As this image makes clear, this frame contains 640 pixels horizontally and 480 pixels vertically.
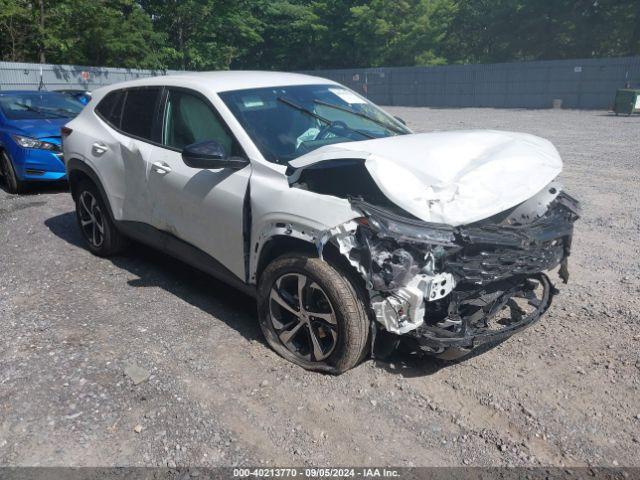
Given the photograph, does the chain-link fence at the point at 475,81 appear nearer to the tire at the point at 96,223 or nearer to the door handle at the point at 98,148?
the tire at the point at 96,223

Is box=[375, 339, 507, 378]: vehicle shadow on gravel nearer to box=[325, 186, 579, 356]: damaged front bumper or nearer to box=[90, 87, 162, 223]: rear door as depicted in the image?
box=[325, 186, 579, 356]: damaged front bumper

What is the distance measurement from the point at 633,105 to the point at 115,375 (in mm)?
22681

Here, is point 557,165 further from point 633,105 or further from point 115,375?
point 633,105

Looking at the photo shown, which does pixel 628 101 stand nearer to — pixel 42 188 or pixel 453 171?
pixel 42 188

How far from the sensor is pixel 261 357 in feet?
11.8

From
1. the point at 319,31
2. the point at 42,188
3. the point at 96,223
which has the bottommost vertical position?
the point at 42,188

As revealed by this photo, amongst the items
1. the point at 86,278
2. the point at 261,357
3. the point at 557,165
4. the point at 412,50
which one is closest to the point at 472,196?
the point at 557,165

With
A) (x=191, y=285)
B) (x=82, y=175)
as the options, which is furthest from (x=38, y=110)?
(x=191, y=285)

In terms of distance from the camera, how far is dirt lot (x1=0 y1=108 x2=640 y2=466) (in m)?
2.75

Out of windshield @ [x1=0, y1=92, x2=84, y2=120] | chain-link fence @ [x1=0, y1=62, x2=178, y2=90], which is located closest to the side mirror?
windshield @ [x1=0, y1=92, x2=84, y2=120]

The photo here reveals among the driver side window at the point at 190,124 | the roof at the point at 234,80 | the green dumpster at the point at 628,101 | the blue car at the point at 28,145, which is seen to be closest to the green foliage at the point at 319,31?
the green dumpster at the point at 628,101

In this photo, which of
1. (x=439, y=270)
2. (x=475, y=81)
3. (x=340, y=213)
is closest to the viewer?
(x=439, y=270)

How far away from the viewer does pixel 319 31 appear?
1711 inches

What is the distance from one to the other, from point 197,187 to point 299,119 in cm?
91
